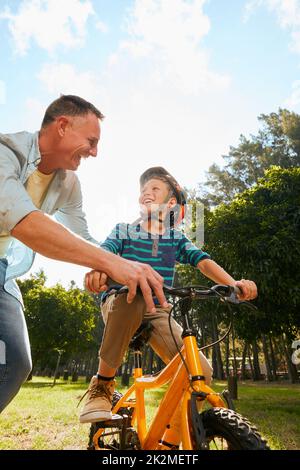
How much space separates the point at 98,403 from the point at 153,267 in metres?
1.29

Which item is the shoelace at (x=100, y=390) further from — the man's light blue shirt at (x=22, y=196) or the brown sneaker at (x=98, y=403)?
the man's light blue shirt at (x=22, y=196)

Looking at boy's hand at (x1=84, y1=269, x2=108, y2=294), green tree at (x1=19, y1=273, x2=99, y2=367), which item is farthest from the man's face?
green tree at (x1=19, y1=273, x2=99, y2=367)

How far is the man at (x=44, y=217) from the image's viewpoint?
64.4 inches

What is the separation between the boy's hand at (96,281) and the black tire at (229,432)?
101cm

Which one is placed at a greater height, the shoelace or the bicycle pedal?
the shoelace

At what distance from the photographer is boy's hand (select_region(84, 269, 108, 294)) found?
5.82ft

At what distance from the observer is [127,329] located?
2.91 m

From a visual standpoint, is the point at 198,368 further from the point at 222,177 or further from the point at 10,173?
the point at 222,177

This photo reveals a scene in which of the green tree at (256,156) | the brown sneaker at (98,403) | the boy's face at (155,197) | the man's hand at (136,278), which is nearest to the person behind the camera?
the man's hand at (136,278)

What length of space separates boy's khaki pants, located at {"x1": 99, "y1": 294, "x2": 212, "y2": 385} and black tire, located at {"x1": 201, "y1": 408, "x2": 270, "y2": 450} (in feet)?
1.86

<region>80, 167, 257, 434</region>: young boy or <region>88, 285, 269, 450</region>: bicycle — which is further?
<region>80, 167, 257, 434</region>: young boy

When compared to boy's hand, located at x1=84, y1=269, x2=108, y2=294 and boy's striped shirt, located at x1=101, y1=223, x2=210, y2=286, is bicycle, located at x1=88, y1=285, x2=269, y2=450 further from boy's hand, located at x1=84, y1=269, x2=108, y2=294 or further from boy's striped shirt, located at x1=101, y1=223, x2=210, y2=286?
boy's striped shirt, located at x1=101, y1=223, x2=210, y2=286

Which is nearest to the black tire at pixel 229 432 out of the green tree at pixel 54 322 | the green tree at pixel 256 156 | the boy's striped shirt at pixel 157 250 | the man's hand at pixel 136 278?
the man's hand at pixel 136 278
